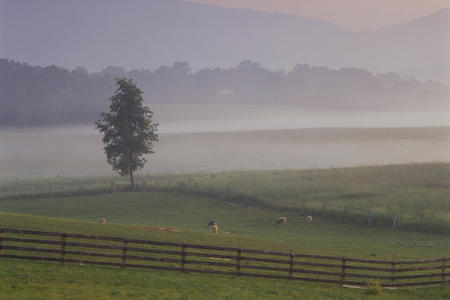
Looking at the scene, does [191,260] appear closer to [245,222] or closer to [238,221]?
[245,222]

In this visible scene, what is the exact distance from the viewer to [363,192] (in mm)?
66375

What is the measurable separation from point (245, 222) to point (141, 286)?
107 ft

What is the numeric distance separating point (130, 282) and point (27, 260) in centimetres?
596

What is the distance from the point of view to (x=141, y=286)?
2319cm

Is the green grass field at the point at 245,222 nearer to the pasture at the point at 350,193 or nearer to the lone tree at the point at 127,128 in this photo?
the pasture at the point at 350,193

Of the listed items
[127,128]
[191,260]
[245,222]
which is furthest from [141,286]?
[127,128]

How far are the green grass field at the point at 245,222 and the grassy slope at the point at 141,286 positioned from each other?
46 mm

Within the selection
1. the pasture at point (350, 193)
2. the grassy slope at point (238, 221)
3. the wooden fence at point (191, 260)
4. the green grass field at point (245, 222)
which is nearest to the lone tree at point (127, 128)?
the green grass field at point (245, 222)

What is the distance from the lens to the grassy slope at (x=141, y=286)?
21156 mm

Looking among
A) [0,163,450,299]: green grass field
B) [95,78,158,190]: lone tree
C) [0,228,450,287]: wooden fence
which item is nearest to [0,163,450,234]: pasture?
[0,163,450,299]: green grass field

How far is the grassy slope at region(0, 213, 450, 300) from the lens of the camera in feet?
69.4

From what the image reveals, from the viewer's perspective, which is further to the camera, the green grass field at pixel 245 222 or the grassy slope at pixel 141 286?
the green grass field at pixel 245 222

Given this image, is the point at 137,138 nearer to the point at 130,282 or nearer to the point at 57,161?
the point at 130,282

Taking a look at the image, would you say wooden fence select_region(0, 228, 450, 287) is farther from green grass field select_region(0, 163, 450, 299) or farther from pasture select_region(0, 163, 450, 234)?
pasture select_region(0, 163, 450, 234)
